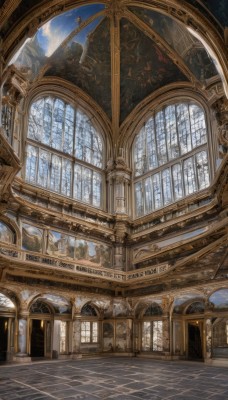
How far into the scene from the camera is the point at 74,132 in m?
22.8

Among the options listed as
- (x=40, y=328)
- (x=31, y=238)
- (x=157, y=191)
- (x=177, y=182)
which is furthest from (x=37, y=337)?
(x=177, y=182)

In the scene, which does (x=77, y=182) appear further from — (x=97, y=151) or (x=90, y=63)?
(x=90, y=63)

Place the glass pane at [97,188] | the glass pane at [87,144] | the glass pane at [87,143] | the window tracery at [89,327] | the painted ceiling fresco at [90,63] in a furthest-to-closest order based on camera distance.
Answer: the glass pane at [87,144]
the glass pane at [87,143]
the glass pane at [97,188]
the painted ceiling fresco at [90,63]
the window tracery at [89,327]

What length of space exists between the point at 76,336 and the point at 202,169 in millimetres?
11074

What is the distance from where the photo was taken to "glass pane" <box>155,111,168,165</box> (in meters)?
22.0

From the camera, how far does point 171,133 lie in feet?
71.9

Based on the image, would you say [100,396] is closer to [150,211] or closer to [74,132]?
[150,211]

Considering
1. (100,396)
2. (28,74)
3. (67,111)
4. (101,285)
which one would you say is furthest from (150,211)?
(100,396)

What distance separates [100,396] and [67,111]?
1864 centimetres

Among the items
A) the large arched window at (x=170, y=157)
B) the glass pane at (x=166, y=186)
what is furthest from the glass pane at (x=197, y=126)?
the glass pane at (x=166, y=186)

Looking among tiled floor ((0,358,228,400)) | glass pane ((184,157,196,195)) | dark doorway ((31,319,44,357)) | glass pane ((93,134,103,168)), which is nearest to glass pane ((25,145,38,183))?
glass pane ((93,134,103,168))

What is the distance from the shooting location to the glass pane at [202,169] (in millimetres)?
18750

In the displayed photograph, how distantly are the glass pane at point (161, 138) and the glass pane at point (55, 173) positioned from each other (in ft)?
21.0

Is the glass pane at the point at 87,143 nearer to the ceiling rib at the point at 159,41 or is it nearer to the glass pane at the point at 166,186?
the glass pane at the point at 166,186
